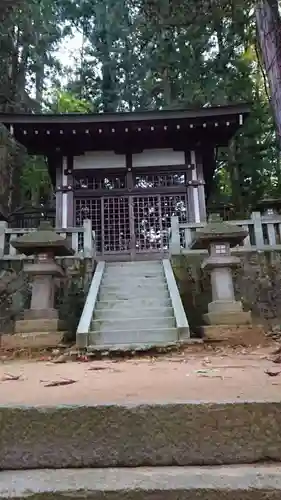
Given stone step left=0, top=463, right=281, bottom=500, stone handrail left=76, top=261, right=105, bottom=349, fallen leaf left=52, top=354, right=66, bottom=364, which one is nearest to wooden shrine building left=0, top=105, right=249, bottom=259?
stone handrail left=76, top=261, right=105, bottom=349

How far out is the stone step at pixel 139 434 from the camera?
152cm

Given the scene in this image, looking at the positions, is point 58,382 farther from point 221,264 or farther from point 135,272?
point 135,272

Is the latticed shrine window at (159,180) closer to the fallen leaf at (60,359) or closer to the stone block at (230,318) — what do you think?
the stone block at (230,318)

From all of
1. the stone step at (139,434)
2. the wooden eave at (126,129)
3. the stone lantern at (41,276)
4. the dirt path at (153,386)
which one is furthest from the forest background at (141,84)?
the stone step at (139,434)

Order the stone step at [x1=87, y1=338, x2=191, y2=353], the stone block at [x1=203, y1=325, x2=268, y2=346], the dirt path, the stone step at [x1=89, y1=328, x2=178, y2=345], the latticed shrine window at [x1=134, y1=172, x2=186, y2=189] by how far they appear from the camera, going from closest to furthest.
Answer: the dirt path → the stone step at [x1=87, y1=338, x2=191, y2=353] → the stone step at [x1=89, y1=328, x2=178, y2=345] → the stone block at [x1=203, y1=325, x2=268, y2=346] → the latticed shrine window at [x1=134, y1=172, x2=186, y2=189]

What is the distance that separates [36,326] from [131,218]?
598 cm

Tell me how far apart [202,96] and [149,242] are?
8.22 m

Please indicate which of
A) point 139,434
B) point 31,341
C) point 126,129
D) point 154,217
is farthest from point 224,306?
point 126,129

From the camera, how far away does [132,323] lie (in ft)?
21.9

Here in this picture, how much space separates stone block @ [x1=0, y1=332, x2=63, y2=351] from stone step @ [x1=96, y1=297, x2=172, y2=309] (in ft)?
3.62

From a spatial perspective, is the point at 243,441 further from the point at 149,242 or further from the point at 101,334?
the point at 149,242

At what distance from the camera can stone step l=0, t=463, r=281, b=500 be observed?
4.27 ft

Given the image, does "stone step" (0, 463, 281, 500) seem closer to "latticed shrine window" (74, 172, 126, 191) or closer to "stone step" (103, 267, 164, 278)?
"stone step" (103, 267, 164, 278)

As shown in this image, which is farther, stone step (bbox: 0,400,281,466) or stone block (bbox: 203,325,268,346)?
stone block (bbox: 203,325,268,346)
